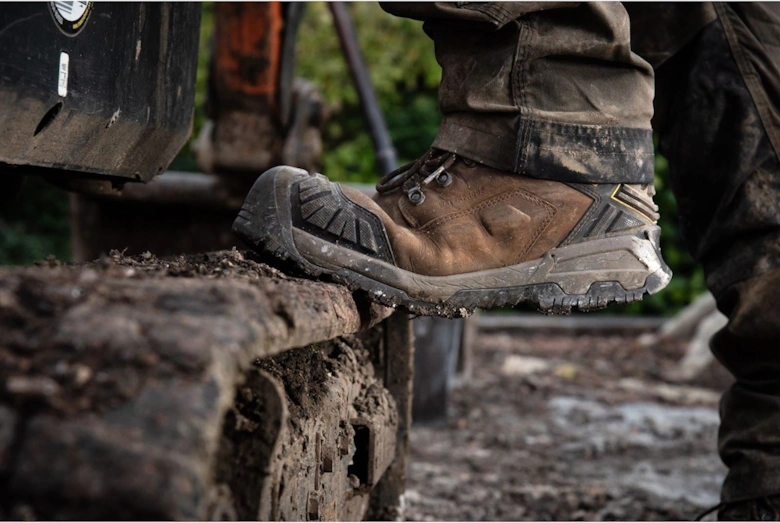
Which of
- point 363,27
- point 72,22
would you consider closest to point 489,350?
point 363,27

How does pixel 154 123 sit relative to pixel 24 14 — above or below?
below

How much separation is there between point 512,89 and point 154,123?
763 mm

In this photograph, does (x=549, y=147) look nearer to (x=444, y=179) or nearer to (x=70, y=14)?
(x=444, y=179)

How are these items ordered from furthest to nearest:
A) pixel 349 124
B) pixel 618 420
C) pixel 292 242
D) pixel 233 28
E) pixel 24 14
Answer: pixel 349 124 → pixel 618 420 → pixel 233 28 → pixel 292 242 → pixel 24 14

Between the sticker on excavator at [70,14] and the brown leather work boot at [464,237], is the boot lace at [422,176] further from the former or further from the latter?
the sticker on excavator at [70,14]

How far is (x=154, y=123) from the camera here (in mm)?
1774

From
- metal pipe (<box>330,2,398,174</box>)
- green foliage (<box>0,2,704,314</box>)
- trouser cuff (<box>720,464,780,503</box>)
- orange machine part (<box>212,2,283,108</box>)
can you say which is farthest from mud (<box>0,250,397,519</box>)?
green foliage (<box>0,2,704,314</box>)


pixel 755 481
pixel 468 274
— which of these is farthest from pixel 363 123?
pixel 468 274

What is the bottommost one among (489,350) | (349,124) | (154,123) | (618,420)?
(489,350)

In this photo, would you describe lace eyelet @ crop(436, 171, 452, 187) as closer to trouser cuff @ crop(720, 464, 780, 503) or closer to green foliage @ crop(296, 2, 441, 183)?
trouser cuff @ crop(720, 464, 780, 503)

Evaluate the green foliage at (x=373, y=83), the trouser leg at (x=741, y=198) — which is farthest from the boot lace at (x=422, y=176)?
the green foliage at (x=373, y=83)

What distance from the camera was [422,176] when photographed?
5.63 ft

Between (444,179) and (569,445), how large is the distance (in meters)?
2.48

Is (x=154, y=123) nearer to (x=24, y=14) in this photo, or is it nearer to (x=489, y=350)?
(x=24, y=14)
